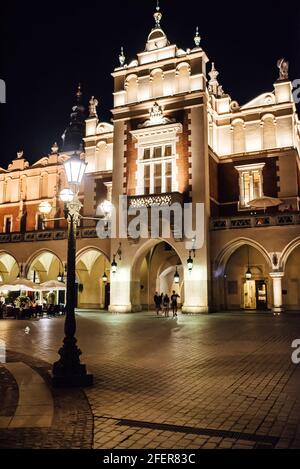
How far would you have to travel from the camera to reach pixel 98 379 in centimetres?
834

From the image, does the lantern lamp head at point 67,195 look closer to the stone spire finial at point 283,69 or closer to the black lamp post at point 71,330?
the black lamp post at point 71,330

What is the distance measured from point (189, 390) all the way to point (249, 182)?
2239cm

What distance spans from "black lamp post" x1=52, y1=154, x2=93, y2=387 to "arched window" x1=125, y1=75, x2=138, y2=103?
2100cm

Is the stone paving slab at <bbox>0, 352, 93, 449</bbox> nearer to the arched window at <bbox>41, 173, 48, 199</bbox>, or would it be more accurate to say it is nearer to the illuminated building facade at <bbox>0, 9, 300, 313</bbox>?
the illuminated building facade at <bbox>0, 9, 300, 313</bbox>

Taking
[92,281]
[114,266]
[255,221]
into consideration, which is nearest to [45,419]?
[255,221]

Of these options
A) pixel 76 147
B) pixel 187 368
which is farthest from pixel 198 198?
pixel 76 147

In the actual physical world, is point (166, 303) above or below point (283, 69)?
below

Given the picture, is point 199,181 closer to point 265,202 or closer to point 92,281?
point 265,202

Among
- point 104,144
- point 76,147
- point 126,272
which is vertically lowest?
point 126,272

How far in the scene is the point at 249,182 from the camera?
28.2 meters

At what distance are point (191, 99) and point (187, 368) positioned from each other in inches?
818

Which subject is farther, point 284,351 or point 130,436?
point 284,351

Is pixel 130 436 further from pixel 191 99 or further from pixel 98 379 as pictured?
pixel 191 99

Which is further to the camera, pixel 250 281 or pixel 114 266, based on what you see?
pixel 250 281
